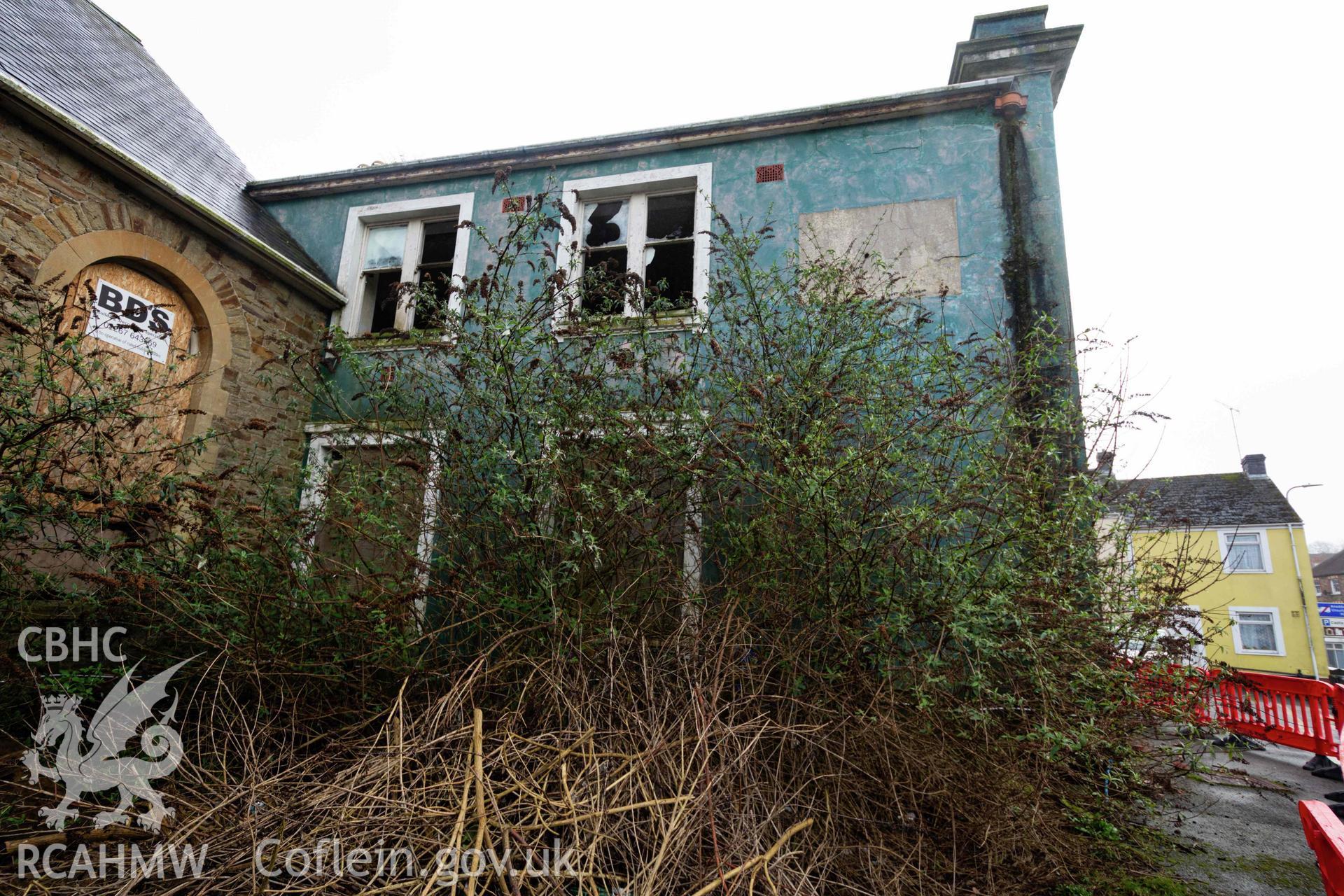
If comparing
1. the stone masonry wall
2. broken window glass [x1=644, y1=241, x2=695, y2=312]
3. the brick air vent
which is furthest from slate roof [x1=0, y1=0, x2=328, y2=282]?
the brick air vent

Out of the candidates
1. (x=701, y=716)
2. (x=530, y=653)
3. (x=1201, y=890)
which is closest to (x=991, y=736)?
(x=1201, y=890)

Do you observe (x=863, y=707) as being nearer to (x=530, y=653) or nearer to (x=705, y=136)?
(x=530, y=653)

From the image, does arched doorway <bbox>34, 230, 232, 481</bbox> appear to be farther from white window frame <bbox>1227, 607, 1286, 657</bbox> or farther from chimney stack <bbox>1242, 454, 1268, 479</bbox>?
chimney stack <bbox>1242, 454, 1268, 479</bbox>

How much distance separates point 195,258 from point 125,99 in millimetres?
2372

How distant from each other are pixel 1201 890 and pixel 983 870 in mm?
1167

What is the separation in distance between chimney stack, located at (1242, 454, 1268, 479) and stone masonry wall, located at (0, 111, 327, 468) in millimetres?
29038

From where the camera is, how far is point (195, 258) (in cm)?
610

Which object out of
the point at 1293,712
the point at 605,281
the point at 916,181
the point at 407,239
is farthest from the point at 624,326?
the point at 1293,712

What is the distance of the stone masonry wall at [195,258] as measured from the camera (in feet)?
15.9

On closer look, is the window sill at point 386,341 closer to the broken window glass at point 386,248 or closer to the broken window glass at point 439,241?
the broken window glass at point 386,248

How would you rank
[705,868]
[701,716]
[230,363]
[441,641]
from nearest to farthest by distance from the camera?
1. [705,868]
2. [701,716]
3. [441,641]
4. [230,363]

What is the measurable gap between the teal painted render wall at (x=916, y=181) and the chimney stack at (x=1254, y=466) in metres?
24.0

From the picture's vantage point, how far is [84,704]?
12.4 feet

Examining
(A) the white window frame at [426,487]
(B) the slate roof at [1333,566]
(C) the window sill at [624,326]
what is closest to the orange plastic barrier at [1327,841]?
(C) the window sill at [624,326]
